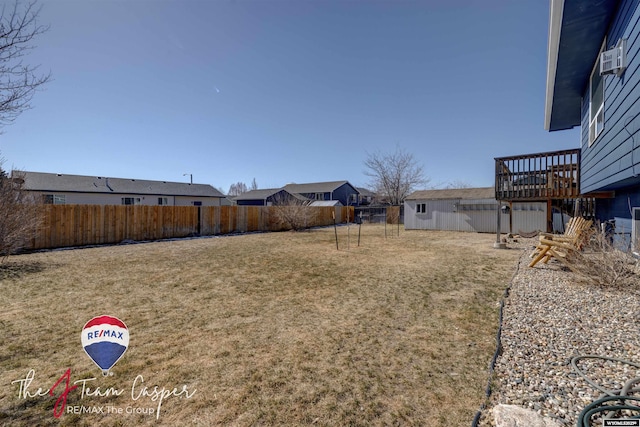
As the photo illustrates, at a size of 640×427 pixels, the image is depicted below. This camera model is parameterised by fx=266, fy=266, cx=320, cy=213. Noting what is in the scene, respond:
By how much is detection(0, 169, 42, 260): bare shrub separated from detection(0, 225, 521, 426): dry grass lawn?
1.52 metres

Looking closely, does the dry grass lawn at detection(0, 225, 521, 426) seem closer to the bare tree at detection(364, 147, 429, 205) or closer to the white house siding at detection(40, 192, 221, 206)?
the white house siding at detection(40, 192, 221, 206)

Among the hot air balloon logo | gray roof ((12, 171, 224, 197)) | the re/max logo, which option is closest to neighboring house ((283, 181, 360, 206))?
gray roof ((12, 171, 224, 197))

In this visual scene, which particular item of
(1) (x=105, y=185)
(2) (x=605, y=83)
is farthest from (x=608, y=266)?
(1) (x=105, y=185)

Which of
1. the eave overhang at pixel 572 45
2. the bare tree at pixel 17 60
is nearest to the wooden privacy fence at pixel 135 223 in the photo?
the bare tree at pixel 17 60

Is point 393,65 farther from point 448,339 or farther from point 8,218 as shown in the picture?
point 8,218

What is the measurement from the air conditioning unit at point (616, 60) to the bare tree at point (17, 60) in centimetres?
838

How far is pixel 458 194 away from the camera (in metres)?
17.3

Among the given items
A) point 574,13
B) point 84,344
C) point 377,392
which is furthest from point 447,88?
point 84,344

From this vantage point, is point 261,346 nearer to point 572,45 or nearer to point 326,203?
point 572,45

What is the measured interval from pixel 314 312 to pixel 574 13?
21.4 feet

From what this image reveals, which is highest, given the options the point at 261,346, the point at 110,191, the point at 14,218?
the point at 110,191

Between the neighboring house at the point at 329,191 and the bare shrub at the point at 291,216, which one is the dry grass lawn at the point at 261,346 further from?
the neighboring house at the point at 329,191

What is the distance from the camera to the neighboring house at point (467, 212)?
14656mm

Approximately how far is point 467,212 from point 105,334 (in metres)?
18.0
